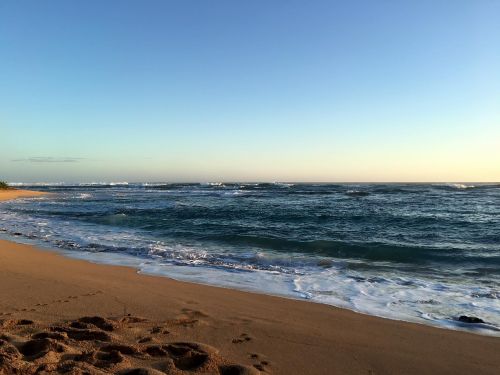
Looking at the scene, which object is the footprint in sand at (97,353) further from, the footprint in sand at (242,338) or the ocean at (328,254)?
the ocean at (328,254)

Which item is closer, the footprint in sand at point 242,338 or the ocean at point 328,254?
the footprint in sand at point 242,338

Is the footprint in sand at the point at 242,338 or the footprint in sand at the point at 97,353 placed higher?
the footprint in sand at the point at 97,353

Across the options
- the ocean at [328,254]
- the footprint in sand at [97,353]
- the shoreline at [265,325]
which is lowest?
the ocean at [328,254]

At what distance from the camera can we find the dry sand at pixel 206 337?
3.47 metres

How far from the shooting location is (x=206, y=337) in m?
4.21

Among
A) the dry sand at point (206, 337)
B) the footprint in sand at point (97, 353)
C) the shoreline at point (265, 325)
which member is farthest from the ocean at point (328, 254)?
the footprint in sand at point (97, 353)

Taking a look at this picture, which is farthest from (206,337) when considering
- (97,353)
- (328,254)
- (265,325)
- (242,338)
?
(328,254)

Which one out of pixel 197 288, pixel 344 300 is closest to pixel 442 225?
pixel 344 300

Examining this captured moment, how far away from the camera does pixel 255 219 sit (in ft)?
62.3

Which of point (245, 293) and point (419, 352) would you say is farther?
point (245, 293)

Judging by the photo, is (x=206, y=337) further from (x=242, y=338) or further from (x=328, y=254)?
A: (x=328, y=254)

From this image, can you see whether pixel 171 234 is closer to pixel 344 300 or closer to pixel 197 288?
pixel 197 288

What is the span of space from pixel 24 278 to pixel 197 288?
9.73 feet

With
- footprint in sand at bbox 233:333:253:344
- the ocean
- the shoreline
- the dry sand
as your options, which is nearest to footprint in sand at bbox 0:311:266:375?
the dry sand
